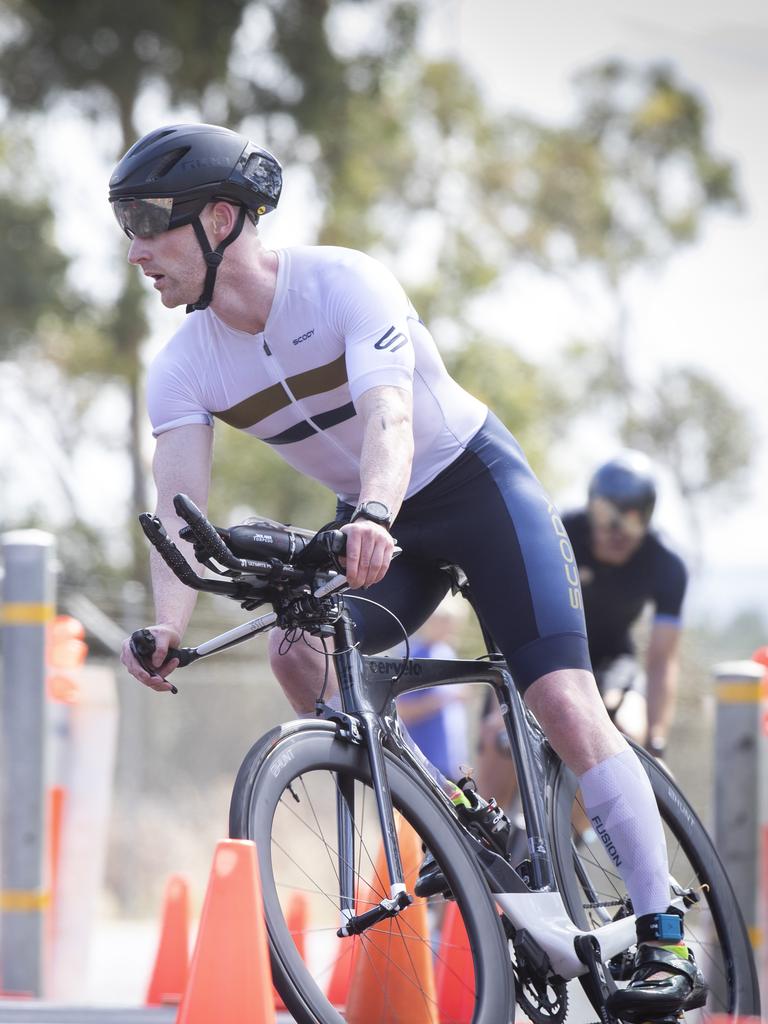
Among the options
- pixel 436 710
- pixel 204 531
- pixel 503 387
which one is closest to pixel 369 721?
pixel 204 531

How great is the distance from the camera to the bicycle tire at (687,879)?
3.68 m

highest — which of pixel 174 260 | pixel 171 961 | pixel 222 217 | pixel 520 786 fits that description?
pixel 222 217

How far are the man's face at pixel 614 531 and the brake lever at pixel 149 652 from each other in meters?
3.27

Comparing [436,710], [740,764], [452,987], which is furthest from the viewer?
[436,710]

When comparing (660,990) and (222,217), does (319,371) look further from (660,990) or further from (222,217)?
(660,990)

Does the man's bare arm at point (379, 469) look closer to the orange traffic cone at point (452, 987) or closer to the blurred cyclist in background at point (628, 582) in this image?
the orange traffic cone at point (452, 987)

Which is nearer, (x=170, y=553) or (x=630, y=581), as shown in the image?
(x=170, y=553)

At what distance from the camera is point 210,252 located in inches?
127

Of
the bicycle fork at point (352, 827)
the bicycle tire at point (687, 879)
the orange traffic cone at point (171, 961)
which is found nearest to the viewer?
the bicycle fork at point (352, 827)

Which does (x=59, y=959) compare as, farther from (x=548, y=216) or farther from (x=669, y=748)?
(x=548, y=216)

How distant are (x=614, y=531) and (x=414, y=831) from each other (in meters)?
3.07

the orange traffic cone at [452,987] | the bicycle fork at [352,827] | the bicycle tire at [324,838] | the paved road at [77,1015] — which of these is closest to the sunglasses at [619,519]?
the orange traffic cone at [452,987]

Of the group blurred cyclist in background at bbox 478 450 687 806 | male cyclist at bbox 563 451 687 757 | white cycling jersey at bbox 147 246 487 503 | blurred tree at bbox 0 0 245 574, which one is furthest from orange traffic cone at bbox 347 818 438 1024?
blurred tree at bbox 0 0 245 574

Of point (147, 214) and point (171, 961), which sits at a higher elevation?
point (147, 214)
